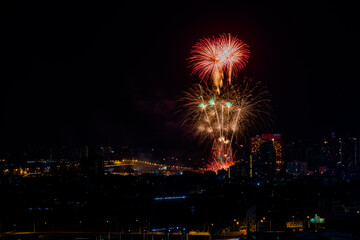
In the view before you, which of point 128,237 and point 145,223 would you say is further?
point 145,223

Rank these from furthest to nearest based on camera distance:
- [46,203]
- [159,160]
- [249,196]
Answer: [159,160], [249,196], [46,203]

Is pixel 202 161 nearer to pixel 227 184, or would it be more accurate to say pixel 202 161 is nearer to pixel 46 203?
pixel 227 184

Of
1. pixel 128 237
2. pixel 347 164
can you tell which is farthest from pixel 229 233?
pixel 347 164

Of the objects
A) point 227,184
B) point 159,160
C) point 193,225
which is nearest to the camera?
point 193,225

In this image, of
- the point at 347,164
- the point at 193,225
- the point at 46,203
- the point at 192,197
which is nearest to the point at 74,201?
the point at 46,203

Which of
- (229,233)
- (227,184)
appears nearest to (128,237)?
(229,233)

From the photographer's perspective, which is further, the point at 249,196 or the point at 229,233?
the point at 249,196

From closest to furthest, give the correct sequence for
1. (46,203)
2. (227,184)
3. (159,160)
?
1. (46,203)
2. (227,184)
3. (159,160)

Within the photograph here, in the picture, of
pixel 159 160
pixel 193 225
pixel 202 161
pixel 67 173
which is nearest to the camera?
pixel 193 225

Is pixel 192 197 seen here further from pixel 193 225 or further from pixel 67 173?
pixel 67 173
